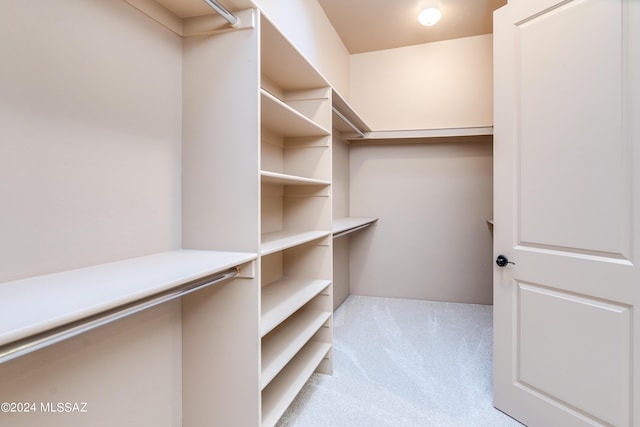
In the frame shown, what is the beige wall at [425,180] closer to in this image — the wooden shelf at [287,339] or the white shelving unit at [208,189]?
the wooden shelf at [287,339]

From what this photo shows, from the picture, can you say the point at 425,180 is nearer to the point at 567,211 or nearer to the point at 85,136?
the point at 567,211

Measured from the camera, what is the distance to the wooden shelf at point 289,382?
4.88 feet

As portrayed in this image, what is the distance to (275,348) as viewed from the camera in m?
1.67

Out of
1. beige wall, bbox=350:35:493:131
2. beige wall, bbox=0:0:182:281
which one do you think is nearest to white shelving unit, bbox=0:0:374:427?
beige wall, bbox=0:0:182:281

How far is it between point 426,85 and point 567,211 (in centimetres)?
252

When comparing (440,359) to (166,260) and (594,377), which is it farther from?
(166,260)

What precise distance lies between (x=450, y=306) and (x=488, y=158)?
166 centimetres

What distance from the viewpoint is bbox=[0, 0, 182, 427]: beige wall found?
0.84m

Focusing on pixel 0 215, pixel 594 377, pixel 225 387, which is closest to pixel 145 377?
pixel 225 387

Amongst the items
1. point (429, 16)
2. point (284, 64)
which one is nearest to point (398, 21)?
point (429, 16)

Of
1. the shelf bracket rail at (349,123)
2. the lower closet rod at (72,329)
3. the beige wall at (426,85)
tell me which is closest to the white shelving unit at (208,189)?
the lower closet rod at (72,329)

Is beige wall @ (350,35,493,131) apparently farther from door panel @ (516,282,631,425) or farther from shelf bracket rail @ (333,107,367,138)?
door panel @ (516,282,631,425)

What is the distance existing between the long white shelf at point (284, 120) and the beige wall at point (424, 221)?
189 centimetres

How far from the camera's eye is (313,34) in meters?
2.65
